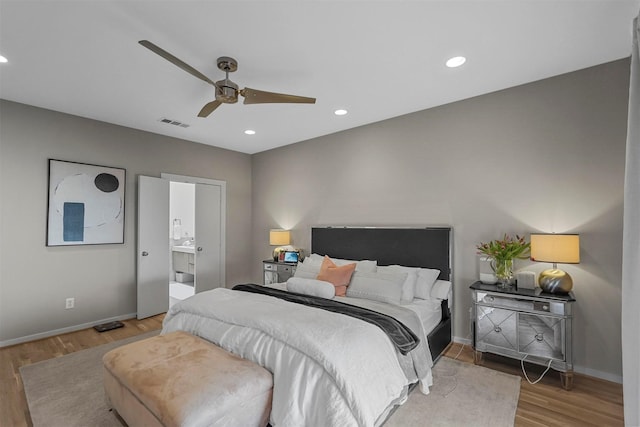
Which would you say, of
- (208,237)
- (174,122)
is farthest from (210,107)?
(208,237)

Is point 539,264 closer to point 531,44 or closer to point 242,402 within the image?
point 531,44

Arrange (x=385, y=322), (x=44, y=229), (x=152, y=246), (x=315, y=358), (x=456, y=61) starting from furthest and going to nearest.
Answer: (x=152, y=246) < (x=44, y=229) < (x=456, y=61) < (x=385, y=322) < (x=315, y=358)

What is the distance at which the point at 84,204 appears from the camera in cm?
387

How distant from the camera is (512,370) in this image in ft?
9.21

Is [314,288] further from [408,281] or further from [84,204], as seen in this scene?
[84,204]

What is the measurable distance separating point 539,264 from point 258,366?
274 centimetres

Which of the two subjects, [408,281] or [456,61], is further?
[408,281]

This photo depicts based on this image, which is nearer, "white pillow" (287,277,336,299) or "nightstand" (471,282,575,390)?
"nightstand" (471,282,575,390)

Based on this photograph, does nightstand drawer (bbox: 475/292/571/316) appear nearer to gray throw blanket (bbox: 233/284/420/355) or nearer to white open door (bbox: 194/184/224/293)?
gray throw blanket (bbox: 233/284/420/355)

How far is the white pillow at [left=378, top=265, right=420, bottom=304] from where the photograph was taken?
308cm

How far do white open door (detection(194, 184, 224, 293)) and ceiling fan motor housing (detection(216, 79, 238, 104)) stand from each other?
3044mm

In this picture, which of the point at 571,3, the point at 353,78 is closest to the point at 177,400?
the point at 353,78

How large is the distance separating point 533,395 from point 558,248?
1.19m

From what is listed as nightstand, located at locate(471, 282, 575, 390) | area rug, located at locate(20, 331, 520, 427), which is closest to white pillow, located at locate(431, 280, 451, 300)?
nightstand, located at locate(471, 282, 575, 390)
